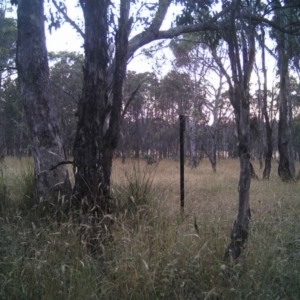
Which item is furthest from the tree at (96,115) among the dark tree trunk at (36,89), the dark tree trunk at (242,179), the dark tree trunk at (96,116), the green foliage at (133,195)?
the dark tree trunk at (242,179)

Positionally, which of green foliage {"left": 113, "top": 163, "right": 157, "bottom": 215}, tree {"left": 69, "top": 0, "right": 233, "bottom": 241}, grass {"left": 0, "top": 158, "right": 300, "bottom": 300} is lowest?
grass {"left": 0, "top": 158, "right": 300, "bottom": 300}

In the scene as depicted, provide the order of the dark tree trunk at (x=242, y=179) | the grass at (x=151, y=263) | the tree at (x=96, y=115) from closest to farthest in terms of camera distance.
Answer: the grass at (x=151, y=263) < the dark tree trunk at (x=242, y=179) < the tree at (x=96, y=115)

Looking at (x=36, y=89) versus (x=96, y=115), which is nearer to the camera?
(x=96, y=115)

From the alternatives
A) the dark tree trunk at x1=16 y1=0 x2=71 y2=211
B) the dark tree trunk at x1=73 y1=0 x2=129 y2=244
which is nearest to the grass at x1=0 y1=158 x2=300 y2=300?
the dark tree trunk at x1=73 y1=0 x2=129 y2=244

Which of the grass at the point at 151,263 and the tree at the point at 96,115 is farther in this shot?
the tree at the point at 96,115

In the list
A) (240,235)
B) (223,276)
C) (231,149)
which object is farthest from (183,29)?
(231,149)

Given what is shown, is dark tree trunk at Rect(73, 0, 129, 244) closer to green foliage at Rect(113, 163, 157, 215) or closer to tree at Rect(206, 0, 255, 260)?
green foliage at Rect(113, 163, 157, 215)

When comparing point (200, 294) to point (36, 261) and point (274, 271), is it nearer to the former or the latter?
point (274, 271)

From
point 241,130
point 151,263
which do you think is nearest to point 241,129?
point 241,130

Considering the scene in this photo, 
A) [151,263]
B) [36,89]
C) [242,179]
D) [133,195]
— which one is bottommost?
[151,263]

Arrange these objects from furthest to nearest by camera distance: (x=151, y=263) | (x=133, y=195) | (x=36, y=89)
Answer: (x=36, y=89), (x=133, y=195), (x=151, y=263)

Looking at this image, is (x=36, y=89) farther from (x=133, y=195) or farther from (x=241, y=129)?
(x=241, y=129)

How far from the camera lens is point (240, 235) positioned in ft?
9.50

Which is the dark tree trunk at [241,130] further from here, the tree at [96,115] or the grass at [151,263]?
the tree at [96,115]
